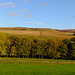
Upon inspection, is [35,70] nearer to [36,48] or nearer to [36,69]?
[36,69]

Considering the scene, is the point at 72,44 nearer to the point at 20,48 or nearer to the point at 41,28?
the point at 20,48

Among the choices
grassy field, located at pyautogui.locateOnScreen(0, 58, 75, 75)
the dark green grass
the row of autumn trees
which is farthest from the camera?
the row of autumn trees

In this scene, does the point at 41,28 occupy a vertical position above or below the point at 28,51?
above

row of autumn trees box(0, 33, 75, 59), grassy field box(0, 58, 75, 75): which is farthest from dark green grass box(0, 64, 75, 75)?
row of autumn trees box(0, 33, 75, 59)

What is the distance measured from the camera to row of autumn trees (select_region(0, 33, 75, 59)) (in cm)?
6500

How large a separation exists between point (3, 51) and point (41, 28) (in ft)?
240

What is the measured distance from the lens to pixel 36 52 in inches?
2618

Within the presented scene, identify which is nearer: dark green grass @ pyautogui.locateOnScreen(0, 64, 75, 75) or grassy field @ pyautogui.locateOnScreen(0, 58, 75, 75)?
dark green grass @ pyautogui.locateOnScreen(0, 64, 75, 75)

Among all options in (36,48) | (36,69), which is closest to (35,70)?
(36,69)

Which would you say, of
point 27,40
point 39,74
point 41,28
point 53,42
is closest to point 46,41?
point 53,42

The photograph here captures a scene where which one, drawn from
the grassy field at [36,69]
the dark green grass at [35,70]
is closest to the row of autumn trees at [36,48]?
the grassy field at [36,69]

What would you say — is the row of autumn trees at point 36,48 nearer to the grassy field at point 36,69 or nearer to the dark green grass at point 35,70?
the grassy field at point 36,69

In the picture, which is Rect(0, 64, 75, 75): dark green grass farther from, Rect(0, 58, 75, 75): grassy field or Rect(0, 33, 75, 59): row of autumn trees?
Rect(0, 33, 75, 59): row of autumn trees

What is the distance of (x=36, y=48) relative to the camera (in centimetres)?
6769
